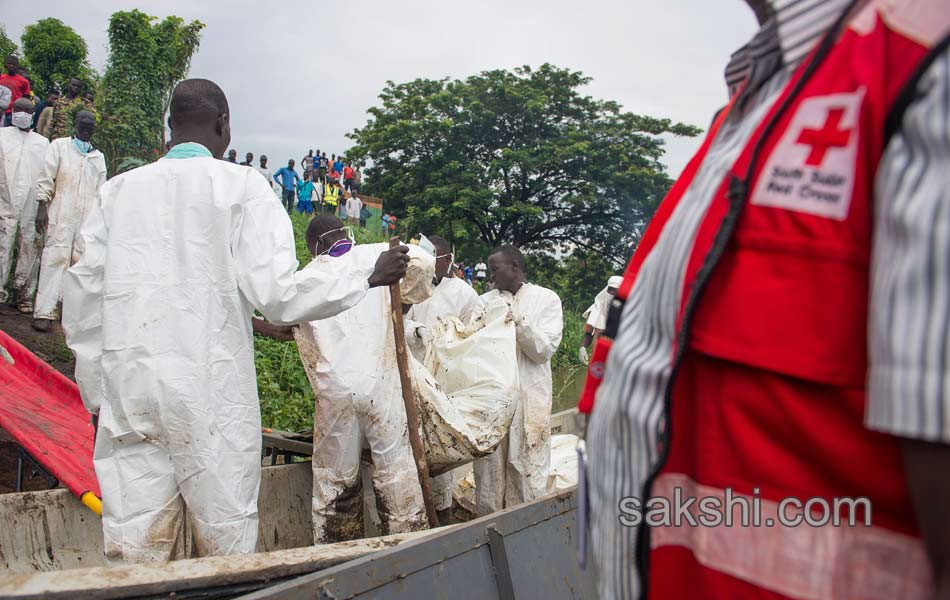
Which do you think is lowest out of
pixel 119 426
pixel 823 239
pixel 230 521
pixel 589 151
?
pixel 230 521

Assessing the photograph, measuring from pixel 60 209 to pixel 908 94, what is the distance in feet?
27.2

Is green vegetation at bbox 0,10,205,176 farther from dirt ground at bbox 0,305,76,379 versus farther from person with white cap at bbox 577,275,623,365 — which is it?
person with white cap at bbox 577,275,623,365

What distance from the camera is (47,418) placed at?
14.8ft

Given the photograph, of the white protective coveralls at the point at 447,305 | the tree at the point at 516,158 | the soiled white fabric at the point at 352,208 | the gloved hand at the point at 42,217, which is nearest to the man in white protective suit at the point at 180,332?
the white protective coveralls at the point at 447,305

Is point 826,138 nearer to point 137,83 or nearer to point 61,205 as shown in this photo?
point 61,205

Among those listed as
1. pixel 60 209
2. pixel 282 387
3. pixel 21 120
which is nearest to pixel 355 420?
pixel 282 387

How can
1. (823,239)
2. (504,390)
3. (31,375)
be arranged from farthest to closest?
(31,375) < (504,390) < (823,239)

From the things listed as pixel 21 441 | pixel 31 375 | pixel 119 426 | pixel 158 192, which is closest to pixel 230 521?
pixel 119 426

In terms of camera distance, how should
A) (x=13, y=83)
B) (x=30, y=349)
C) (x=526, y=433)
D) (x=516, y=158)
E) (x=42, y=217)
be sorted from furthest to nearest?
(x=516, y=158) < (x=13, y=83) < (x=42, y=217) < (x=30, y=349) < (x=526, y=433)

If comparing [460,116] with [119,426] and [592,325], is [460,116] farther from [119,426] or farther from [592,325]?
[119,426]

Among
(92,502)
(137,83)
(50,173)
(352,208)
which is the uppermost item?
(137,83)

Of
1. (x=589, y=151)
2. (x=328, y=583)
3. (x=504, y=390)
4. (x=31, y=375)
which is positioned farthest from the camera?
(x=589, y=151)

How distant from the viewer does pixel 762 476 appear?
0.87m

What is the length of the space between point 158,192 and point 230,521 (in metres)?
1.21
